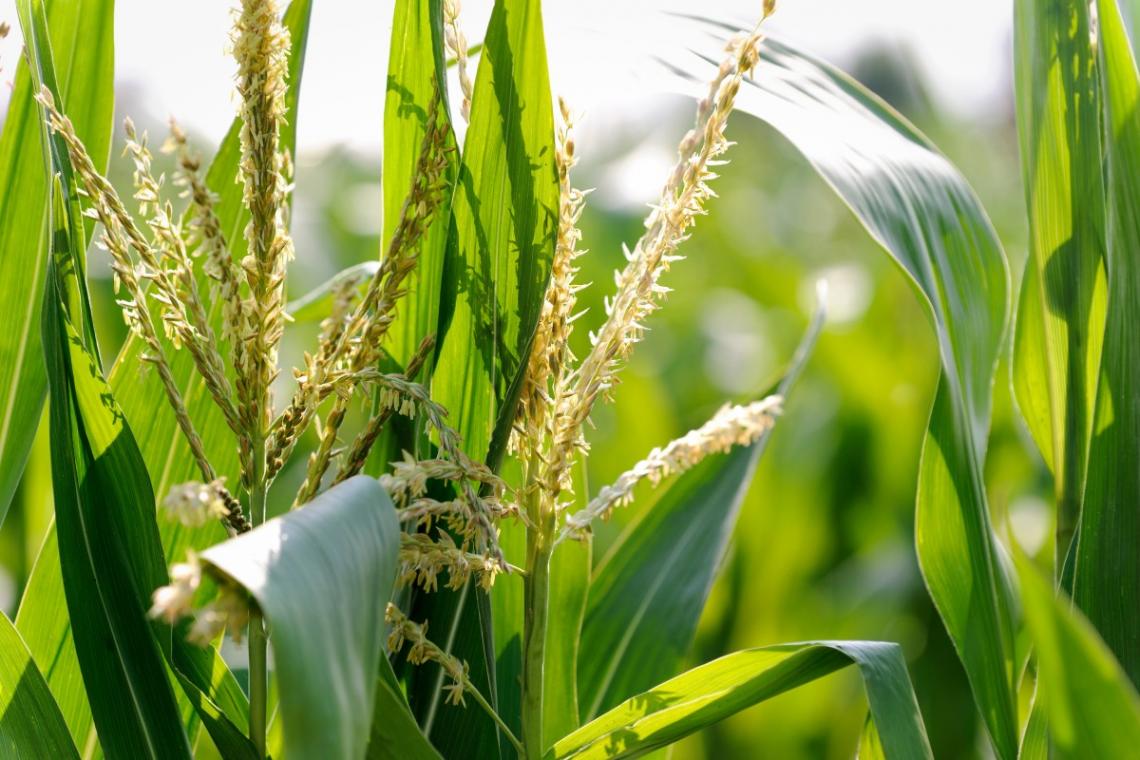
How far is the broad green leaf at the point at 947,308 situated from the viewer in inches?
26.2

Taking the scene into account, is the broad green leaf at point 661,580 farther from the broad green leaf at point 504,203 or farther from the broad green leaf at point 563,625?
the broad green leaf at point 504,203

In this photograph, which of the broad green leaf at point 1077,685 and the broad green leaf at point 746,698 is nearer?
the broad green leaf at point 1077,685

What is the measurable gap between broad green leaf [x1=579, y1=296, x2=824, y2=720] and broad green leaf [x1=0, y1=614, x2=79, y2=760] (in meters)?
0.41

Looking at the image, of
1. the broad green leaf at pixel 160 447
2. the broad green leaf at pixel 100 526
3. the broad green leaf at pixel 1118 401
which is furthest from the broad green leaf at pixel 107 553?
the broad green leaf at pixel 1118 401

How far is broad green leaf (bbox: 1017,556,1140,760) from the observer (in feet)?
1.32

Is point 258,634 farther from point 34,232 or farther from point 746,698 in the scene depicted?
point 34,232

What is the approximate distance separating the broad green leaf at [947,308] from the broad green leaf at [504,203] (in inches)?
5.5

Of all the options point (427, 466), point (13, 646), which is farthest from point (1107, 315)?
point (13, 646)

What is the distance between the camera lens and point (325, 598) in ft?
1.24

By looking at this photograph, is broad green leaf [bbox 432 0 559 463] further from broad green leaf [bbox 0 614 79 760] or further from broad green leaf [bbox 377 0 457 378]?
broad green leaf [bbox 0 614 79 760]

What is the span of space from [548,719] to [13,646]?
0.35 meters

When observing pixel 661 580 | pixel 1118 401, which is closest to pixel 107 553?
pixel 661 580

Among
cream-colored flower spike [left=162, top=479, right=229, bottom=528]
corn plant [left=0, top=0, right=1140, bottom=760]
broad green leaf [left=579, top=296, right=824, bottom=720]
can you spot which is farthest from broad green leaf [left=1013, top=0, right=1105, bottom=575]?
A: cream-colored flower spike [left=162, top=479, right=229, bottom=528]

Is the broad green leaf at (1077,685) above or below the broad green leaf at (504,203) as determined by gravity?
below
